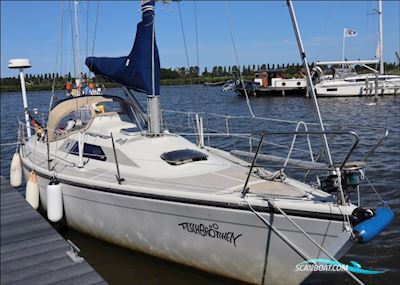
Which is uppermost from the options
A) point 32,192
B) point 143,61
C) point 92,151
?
point 143,61

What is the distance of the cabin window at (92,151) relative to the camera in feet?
27.5

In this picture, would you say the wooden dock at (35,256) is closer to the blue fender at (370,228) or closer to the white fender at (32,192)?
the white fender at (32,192)

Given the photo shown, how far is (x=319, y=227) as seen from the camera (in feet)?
16.9

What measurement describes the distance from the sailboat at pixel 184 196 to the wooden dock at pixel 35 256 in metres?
1.23

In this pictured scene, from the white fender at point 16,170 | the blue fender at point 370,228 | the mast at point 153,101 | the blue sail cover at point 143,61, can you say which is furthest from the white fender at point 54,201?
the blue fender at point 370,228

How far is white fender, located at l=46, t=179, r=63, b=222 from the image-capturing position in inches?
309

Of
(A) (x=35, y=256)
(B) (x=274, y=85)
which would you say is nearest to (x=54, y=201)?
(A) (x=35, y=256)

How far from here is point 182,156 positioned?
24.6 feet

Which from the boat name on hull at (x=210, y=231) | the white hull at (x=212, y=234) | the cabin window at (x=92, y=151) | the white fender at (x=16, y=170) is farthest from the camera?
the white fender at (x=16, y=170)

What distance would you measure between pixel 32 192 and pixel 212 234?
179 inches

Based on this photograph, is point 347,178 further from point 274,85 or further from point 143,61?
point 274,85

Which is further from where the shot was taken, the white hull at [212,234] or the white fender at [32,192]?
the white fender at [32,192]

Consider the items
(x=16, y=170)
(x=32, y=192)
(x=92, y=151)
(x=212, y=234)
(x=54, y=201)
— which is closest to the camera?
(x=212, y=234)

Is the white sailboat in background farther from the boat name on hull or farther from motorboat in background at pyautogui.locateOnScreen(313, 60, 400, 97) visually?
the boat name on hull
